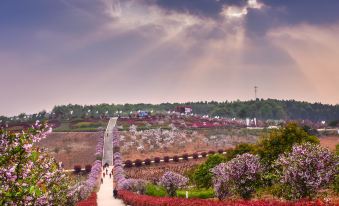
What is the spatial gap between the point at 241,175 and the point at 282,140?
12540mm

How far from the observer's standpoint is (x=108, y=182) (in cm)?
6575

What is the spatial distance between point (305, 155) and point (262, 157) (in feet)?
59.3

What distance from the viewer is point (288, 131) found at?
131ft

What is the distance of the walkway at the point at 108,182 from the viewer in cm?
4412

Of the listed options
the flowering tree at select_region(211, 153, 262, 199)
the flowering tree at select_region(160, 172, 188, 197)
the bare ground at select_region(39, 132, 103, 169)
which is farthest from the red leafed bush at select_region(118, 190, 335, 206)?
the bare ground at select_region(39, 132, 103, 169)

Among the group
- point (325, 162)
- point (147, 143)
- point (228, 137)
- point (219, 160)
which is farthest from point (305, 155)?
point (228, 137)

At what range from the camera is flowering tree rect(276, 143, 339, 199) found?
74.9 ft

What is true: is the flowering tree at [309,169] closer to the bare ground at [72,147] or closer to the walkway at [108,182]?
the walkway at [108,182]

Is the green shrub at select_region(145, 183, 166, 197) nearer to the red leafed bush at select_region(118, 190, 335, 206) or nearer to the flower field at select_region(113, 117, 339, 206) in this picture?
the flower field at select_region(113, 117, 339, 206)

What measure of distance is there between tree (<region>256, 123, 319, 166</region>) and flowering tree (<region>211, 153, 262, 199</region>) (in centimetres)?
1068

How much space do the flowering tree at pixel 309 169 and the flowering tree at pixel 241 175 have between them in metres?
4.69

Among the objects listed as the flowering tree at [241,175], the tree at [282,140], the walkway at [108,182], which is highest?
the tree at [282,140]

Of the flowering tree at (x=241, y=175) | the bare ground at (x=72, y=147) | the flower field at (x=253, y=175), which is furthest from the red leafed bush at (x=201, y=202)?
the bare ground at (x=72, y=147)

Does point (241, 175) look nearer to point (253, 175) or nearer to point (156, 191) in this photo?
point (253, 175)
